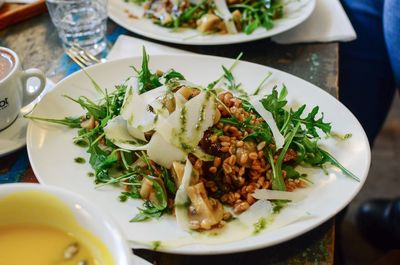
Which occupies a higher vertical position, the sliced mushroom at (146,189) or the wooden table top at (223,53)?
the sliced mushroom at (146,189)

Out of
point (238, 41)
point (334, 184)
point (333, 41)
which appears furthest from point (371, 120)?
point (334, 184)

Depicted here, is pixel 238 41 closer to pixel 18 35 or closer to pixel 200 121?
pixel 200 121

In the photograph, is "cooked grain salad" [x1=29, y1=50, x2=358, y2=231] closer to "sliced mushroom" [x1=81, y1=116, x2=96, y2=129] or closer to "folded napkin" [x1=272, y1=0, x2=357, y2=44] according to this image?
"sliced mushroom" [x1=81, y1=116, x2=96, y2=129]

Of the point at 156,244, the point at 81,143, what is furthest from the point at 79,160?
the point at 156,244

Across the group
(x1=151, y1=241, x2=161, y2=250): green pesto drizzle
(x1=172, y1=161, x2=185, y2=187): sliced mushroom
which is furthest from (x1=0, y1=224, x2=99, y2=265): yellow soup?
(x1=172, y1=161, x2=185, y2=187): sliced mushroom

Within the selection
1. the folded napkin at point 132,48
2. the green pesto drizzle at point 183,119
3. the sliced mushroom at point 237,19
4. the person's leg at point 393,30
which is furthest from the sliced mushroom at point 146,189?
the person's leg at point 393,30

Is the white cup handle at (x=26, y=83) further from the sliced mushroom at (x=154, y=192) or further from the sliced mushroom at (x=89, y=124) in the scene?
the sliced mushroom at (x=154, y=192)

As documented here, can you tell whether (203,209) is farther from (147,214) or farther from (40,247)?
(40,247)
